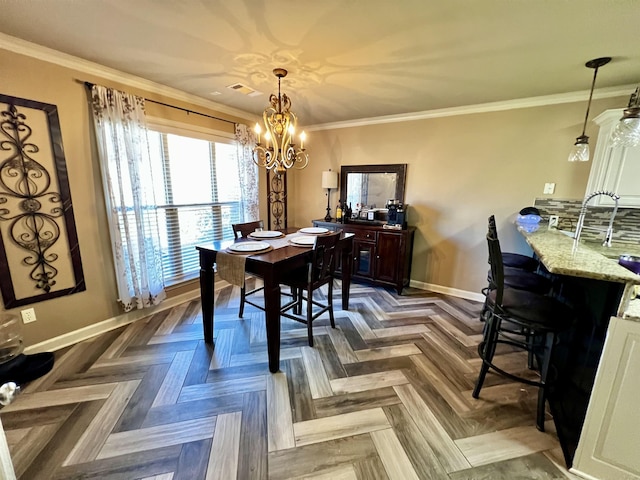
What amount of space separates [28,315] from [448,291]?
4.26m

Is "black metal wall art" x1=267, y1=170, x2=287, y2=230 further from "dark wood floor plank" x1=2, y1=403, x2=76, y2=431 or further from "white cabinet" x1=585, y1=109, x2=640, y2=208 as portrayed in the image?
"white cabinet" x1=585, y1=109, x2=640, y2=208

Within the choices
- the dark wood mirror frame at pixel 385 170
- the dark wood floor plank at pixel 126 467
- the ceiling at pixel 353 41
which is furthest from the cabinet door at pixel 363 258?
the dark wood floor plank at pixel 126 467

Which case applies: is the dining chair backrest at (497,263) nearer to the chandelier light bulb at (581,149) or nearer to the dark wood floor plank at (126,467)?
the chandelier light bulb at (581,149)

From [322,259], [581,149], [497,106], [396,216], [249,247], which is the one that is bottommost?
[322,259]

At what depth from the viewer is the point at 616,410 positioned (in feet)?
3.95

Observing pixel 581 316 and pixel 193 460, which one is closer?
pixel 193 460

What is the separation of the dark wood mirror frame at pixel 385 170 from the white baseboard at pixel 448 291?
1195 mm

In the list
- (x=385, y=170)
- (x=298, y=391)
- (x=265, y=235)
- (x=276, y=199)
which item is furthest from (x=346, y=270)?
(x=276, y=199)

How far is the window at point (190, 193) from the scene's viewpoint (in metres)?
2.89

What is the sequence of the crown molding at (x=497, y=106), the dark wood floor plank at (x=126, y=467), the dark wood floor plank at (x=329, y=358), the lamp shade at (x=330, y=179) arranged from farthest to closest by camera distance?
the lamp shade at (x=330, y=179) → the crown molding at (x=497, y=106) → the dark wood floor plank at (x=329, y=358) → the dark wood floor plank at (x=126, y=467)

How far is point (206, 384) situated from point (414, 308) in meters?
2.28

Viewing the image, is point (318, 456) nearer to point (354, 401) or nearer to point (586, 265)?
point (354, 401)

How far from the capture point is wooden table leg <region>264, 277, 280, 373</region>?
1.88 meters

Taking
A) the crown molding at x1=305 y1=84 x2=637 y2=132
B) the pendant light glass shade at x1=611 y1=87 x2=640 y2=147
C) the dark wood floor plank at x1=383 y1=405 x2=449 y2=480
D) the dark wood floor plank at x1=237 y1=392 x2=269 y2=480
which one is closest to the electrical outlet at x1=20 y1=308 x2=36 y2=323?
the dark wood floor plank at x1=237 y1=392 x2=269 y2=480
